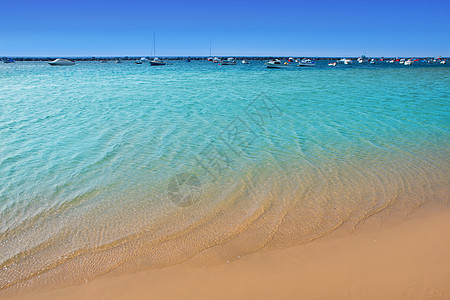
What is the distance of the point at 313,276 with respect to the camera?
3686mm

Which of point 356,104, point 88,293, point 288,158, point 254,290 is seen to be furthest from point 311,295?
point 356,104

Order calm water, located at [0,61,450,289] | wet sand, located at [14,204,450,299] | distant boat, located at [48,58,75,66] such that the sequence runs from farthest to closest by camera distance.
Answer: distant boat, located at [48,58,75,66], calm water, located at [0,61,450,289], wet sand, located at [14,204,450,299]

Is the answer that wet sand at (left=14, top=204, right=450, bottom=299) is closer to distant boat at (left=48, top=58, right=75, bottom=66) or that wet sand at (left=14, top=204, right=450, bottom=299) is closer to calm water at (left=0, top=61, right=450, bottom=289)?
calm water at (left=0, top=61, right=450, bottom=289)

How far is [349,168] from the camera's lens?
738cm

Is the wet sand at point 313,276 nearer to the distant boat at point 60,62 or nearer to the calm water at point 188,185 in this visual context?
the calm water at point 188,185

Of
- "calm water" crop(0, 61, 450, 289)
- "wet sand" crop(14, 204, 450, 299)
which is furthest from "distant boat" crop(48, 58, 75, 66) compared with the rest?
"wet sand" crop(14, 204, 450, 299)

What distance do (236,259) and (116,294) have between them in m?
1.67

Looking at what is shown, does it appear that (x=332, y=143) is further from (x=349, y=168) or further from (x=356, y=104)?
(x=356, y=104)

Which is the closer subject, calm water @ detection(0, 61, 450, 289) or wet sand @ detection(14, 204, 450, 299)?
wet sand @ detection(14, 204, 450, 299)

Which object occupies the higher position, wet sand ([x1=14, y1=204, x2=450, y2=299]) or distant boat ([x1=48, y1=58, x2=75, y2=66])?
distant boat ([x1=48, y1=58, x2=75, y2=66])

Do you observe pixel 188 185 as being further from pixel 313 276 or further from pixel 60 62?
pixel 60 62

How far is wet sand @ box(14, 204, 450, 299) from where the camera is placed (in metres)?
3.43

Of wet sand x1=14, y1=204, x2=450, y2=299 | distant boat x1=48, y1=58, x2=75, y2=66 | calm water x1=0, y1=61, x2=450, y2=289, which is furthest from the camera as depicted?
distant boat x1=48, y1=58, x2=75, y2=66

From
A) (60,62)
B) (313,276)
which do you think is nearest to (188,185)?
(313,276)
